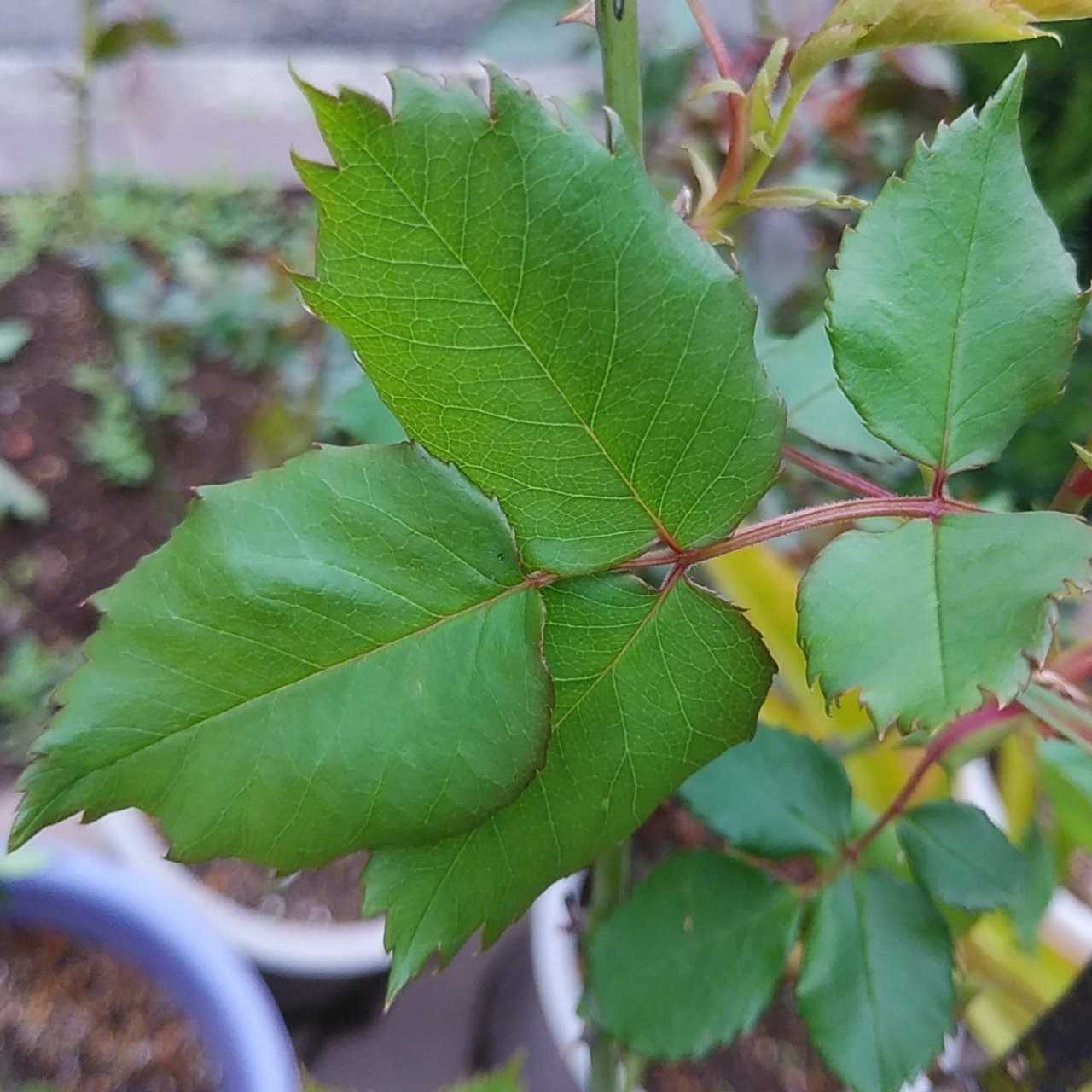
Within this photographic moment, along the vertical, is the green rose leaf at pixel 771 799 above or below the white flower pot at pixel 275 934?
above

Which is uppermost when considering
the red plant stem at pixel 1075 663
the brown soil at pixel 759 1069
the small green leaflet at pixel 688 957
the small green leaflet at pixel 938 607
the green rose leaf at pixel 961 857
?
the small green leaflet at pixel 938 607

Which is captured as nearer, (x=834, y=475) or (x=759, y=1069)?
(x=834, y=475)

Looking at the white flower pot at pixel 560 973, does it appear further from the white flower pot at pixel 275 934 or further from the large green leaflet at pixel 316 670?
the large green leaflet at pixel 316 670

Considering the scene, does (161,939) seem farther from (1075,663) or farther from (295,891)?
(1075,663)

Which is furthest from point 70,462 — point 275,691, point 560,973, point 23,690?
point 275,691

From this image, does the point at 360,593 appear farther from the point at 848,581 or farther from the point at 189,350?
the point at 189,350

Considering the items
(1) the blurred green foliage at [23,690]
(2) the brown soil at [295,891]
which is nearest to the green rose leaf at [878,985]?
(2) the brown soil at [295,891]

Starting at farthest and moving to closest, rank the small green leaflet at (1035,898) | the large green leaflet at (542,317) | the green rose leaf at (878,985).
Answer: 1. the small green leaflet at (1035,898)
2. the green rose leaf at (878,985)
3. the large green leaflet at (542,317)

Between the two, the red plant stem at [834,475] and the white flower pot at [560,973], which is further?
the white flower pot at [560,973]
